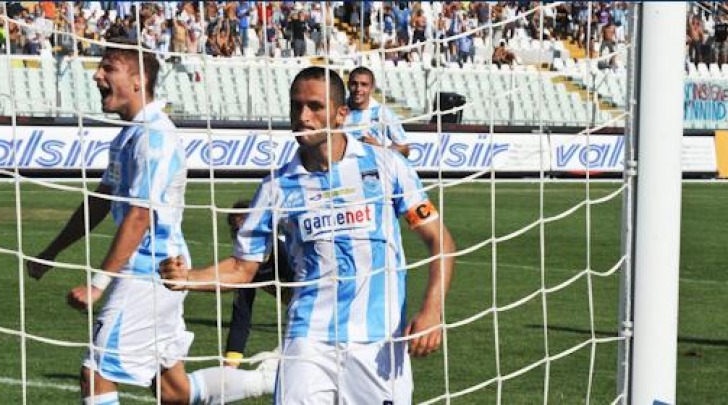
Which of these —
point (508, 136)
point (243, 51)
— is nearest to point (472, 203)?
point (508, 136)

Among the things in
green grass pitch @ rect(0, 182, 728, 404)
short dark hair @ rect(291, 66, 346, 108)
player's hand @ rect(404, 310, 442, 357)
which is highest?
short dark hair @ rect(291, 66, 346, 108)

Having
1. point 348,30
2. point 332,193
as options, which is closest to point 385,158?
point 332,193

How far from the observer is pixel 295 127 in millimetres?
5938

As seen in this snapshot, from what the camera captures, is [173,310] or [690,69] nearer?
[173,310]

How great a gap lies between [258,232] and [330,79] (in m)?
0.69

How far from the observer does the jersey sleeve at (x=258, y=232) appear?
616 centimetres

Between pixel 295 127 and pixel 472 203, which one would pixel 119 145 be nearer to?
pixel 295 127

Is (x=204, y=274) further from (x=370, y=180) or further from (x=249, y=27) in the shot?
(x=249, y=27)

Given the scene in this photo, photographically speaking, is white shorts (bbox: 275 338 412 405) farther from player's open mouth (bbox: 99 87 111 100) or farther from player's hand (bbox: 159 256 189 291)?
player's open mouth (bbox: 99 87 111 100)

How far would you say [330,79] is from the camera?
19.5 feet

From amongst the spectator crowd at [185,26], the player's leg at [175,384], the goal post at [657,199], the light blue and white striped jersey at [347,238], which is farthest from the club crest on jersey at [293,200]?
the spectator crowd at [185,26]

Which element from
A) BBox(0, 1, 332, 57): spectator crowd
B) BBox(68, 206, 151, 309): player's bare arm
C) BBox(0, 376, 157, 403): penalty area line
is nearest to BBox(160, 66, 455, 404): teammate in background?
BBox(68, 206, 151, 309): player's bare arm

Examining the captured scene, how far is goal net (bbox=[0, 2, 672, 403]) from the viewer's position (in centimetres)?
966

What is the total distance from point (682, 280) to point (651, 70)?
10359mm
